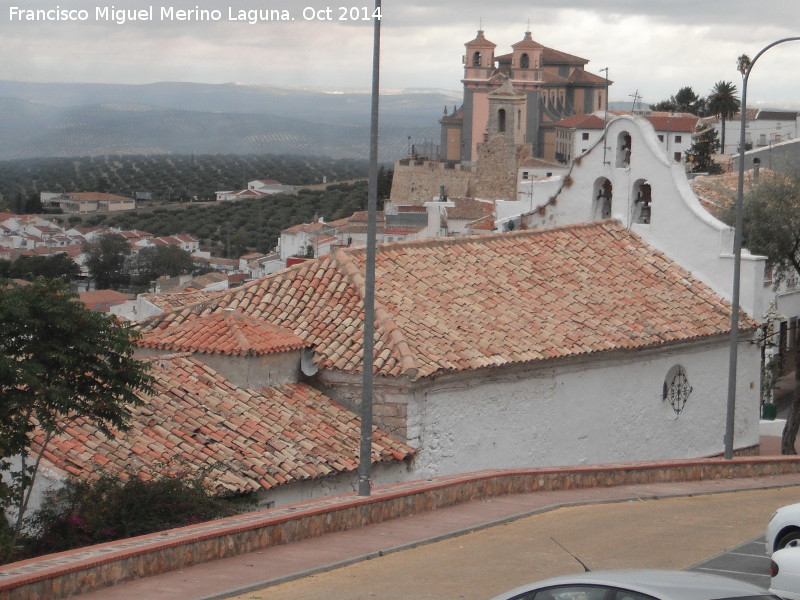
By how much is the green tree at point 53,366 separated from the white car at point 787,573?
7725 millimetres

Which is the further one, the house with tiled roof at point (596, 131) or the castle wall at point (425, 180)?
the castle wall at point (425, 180)

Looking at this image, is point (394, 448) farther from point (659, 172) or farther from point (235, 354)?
point (659, 172)

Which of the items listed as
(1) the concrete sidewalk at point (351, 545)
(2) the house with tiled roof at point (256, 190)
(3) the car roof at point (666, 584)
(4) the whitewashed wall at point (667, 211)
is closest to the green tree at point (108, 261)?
(2) the house with tiled roof at point (256, 190)

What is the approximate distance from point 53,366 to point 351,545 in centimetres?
424

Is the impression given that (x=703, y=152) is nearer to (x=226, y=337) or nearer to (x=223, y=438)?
(x=226, y=337)

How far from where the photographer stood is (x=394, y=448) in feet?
60.3

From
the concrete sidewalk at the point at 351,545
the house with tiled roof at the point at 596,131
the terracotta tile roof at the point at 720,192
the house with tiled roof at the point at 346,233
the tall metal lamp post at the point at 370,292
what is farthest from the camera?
the house with tiled roof at the point at 596,131

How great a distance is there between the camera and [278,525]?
40.7 feet

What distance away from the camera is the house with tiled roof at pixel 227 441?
15.7m

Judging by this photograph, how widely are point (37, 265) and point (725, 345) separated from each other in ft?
177

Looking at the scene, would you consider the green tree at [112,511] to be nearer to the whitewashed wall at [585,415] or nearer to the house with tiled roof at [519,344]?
the house with tiled roof at [519,344]

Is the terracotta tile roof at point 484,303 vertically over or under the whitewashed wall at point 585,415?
over

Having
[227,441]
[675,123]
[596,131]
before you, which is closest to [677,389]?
[227,441]

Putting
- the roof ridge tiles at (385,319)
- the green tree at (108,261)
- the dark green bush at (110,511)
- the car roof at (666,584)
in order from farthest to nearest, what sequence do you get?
1. the green tree at (108,261)
2. the roof ridge tiles at (385,319)
3. the dark green bush at (110,511)
4. the car roof at (666,584)
